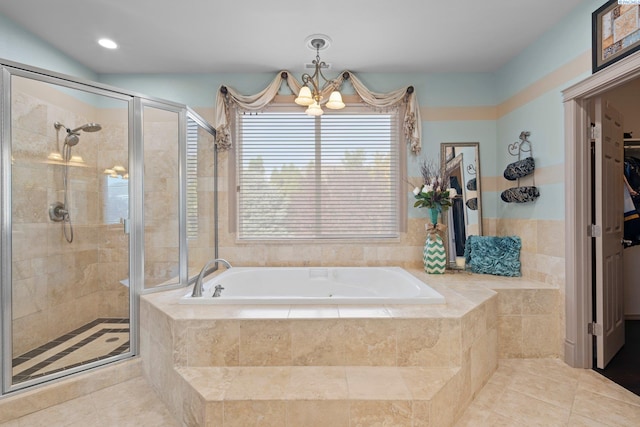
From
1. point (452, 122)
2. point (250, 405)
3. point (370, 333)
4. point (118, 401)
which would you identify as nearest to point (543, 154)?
point (452, 122)

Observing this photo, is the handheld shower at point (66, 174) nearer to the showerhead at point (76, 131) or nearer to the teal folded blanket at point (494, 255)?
the showerhead at point (76, 131)

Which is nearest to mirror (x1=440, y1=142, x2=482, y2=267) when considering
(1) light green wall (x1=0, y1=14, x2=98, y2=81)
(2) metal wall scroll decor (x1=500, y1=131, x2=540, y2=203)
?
(2) metal wall scroll decor (x1=500, y1=131, x2=540, y2=203)

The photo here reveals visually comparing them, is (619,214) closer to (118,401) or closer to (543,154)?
(543,154)

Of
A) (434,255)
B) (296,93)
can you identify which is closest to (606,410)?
(434,255)

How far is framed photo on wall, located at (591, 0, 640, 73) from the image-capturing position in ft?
6.08

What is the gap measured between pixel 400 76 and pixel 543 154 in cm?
151

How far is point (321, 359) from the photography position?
1.82m

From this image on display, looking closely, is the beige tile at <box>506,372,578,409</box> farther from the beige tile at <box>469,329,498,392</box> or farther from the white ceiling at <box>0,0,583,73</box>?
the white ceiling at <box>0,0,583,73</box>

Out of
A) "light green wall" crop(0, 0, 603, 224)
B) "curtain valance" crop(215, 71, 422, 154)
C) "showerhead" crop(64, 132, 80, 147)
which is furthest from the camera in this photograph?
"curtain valance" crop(215, 71, 422, 154)

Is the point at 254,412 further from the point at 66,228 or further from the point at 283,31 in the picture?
the point at 283,31

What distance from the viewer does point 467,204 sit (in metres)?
3.23

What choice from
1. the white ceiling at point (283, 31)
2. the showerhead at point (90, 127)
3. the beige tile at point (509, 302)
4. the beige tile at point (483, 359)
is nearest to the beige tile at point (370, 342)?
the beige tile at point (483, 359)

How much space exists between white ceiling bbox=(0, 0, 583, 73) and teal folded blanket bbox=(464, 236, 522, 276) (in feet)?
5.60

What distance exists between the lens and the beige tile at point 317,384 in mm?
1546
